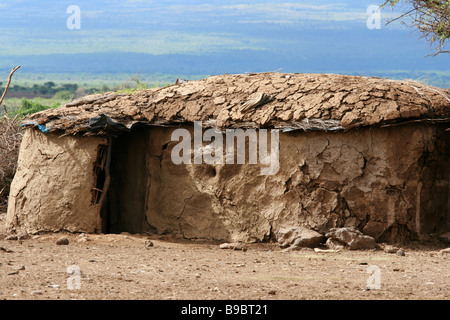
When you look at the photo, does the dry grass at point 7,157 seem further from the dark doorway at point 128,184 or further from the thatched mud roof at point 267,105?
the dark doorway at point 128,184

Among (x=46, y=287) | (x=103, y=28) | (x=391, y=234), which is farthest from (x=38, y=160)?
(x=103, y=28)

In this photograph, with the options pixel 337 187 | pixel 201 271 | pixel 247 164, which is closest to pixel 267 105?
pixel 247 164

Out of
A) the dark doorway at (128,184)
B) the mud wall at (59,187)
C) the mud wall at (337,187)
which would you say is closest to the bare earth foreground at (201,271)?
the mud wall at (59,187)

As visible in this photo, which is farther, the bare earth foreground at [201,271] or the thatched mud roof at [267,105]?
the thatched mud roof at [267,105]

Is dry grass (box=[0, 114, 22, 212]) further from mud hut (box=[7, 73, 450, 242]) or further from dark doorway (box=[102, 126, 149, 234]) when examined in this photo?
dark doorway (box=[102, 126, 149, 234])

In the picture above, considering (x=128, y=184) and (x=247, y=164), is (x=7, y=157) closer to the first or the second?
(x=128, y=184)

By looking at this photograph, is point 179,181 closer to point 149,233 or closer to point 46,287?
point 149,233

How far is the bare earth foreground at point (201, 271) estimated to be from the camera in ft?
18.8

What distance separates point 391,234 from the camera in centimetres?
857

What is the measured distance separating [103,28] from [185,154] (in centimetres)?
11798

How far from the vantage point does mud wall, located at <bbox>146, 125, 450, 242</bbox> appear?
8453mm

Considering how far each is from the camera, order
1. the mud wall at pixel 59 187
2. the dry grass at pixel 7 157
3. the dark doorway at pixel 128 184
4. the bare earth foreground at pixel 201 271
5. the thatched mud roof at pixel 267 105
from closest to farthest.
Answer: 1. the bare earth foreground at pixel 201 271
2. the thatched mud roof at pixel 267 105
3. the mud wall at pixel 59 187
4. the dark doorway at pixel 128 184
5. the dry grass at pixel 7 157

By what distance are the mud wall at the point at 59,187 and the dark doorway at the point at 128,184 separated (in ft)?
1.74

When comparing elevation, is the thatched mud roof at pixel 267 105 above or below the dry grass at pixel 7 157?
above
